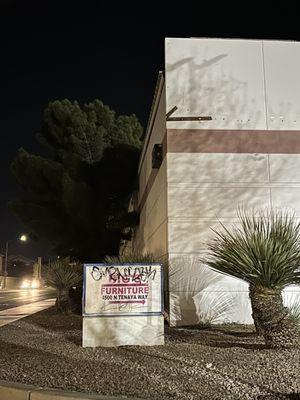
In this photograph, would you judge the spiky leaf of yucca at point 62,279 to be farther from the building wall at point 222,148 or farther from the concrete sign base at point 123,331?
the concrete sign base at point 123,331

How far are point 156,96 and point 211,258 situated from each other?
5940 millimetres

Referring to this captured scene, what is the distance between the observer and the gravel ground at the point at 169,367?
5785 millimetres

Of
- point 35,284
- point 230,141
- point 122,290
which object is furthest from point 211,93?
point 35,284

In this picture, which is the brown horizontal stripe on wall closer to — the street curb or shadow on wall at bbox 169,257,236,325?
shadow on wall at bbox 169,257,236,325

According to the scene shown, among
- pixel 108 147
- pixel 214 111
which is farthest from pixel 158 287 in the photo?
pixel 108 147

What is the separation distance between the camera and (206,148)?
12773mm

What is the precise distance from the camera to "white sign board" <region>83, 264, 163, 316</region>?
30.1 feet

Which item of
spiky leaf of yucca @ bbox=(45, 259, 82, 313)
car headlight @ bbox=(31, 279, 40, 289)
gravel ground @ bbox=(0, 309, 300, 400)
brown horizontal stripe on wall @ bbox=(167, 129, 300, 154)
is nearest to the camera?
gravel ground @ bbox=(0, 309, 300, 400)

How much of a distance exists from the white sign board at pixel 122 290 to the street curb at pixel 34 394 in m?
3.04

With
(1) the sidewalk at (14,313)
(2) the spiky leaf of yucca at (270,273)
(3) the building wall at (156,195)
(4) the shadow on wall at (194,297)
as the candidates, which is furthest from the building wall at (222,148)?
(1) the sidewalk at (14,313)

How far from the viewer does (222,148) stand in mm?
12773

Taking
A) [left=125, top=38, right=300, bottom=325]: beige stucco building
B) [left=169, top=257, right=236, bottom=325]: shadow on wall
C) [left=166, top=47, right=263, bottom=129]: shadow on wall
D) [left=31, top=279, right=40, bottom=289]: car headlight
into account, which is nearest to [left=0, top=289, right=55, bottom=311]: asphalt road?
[left=169, top=257, right=236, bottom=325]: shadow on wall

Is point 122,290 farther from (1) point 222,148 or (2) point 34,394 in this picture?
(1) point 222,148

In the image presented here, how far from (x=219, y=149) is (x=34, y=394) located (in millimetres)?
8503
